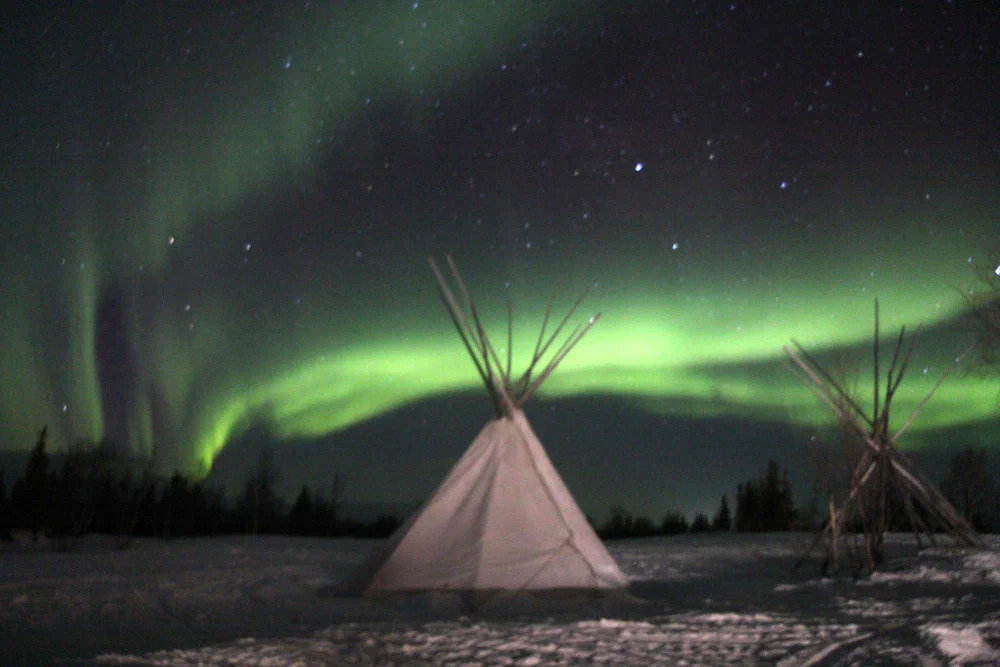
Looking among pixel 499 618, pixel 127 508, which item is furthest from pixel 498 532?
pixel 127 508

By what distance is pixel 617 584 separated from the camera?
8023 millimetres

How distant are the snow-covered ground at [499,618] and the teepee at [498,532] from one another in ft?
1.40

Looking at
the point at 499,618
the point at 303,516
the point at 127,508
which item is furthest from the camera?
the point at 303,516

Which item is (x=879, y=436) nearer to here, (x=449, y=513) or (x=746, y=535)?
(x=449, y=513)

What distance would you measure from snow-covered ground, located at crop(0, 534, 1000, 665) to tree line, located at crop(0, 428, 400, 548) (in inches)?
274

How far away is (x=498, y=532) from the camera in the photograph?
26.5 feet

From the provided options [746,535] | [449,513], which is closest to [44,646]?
[449,513]

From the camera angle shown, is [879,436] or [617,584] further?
[879,436]

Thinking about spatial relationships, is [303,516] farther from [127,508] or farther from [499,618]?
[499,618]

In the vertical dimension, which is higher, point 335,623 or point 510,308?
point 510,308

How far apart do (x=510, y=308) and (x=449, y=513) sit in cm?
268

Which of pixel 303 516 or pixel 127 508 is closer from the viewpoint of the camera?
pixel 127 508

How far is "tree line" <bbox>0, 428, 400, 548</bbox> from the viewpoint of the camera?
17.8 meters

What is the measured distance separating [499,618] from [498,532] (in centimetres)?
160
